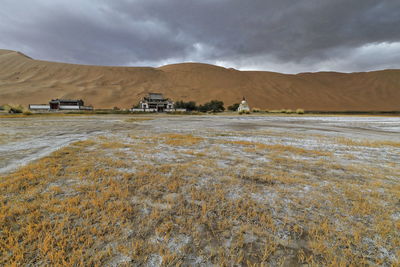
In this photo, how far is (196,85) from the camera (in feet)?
304

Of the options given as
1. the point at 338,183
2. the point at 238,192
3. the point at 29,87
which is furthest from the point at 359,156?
the point at 29,87

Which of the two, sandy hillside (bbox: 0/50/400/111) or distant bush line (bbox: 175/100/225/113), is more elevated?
sandy hillside (bbox: 0/50/400/111)

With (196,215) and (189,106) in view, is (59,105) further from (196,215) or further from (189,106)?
(196,215)

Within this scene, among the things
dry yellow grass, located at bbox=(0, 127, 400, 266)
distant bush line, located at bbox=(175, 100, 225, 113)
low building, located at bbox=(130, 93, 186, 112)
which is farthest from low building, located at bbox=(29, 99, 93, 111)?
dry yellow grass, located at bbox=(0, 127, 400, 266)

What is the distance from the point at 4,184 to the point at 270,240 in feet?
16.5

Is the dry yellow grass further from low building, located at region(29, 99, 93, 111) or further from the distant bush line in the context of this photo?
low building, located at region(29, 99, 93, 111)

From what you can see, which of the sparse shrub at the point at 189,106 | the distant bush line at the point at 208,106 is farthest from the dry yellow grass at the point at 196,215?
the sparse shrub at the point at 189,106

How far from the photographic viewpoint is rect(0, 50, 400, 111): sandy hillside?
2894 inches

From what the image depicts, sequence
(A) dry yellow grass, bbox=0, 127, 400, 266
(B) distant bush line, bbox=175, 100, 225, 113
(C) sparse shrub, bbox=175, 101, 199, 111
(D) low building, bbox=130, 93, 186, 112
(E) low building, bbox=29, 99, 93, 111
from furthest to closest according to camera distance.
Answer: (C) sparse shrub, bbox=175, 101, 199, 111, (D) low building, bbox=130, 93, 186, 112, (B) distant bush line, bbox=175, 100, 225, 113, (E) low building, bbox=29, 99, 93, 111, (A) dry yellow grass, bbox=0, 127, 400, 266

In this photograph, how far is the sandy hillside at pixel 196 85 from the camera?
73500mm

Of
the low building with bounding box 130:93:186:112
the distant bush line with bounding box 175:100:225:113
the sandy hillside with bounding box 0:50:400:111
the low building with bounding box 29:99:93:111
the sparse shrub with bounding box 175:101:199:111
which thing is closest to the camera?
the low building with bounding box 29:99:93:111

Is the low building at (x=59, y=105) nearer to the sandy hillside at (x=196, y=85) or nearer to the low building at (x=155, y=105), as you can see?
the sandy hillside at (x=196, y=85)

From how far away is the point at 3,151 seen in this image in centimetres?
565

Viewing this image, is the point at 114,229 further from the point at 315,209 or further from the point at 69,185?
the point at 315,209
